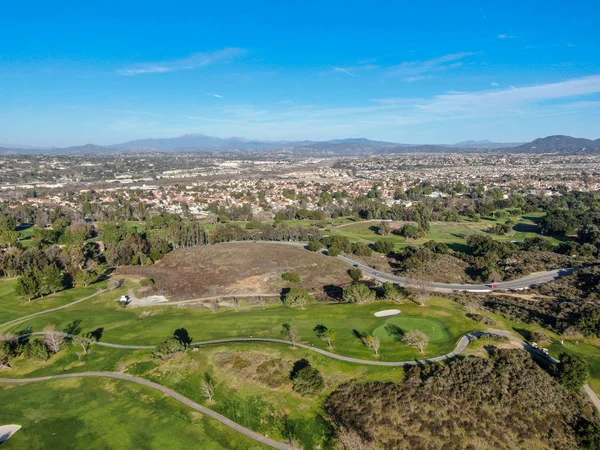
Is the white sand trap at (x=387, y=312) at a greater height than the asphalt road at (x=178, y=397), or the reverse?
the white sand trap at (x=387, y=312)

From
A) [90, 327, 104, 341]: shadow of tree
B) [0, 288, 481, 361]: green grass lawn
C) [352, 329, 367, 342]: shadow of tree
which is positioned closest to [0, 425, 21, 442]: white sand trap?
[0, 288, 481, 361]: green grass lawn

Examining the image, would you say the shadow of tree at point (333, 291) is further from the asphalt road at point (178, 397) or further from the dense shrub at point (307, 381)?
the asphalt road at point (178, 397)

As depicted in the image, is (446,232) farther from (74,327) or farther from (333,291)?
(74,327)

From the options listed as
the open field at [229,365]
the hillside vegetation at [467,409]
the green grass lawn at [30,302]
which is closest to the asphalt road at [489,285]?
the open field at [229,365]

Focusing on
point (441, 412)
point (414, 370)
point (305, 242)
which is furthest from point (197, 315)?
point (305, 242)

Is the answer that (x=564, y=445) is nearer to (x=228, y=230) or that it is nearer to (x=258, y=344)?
(x=258, y=344)

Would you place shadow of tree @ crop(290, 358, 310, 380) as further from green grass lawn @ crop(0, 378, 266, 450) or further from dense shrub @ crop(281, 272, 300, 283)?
dense shrub @ crop(281, 272, 300, 283)

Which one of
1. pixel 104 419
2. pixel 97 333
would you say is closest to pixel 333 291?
pixel 97 333
